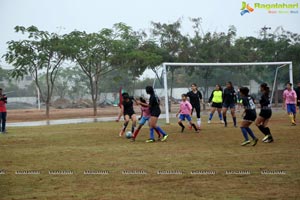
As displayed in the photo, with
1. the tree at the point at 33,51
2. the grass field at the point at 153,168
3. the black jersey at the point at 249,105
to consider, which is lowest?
the grass field at the point at 153,168

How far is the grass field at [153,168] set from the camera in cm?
719

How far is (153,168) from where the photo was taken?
9.42 meters

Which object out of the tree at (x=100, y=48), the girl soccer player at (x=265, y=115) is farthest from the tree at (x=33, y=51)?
the girl soccer player at (x=265, y=115)

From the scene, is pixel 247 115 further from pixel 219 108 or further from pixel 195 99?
pixel 219 108

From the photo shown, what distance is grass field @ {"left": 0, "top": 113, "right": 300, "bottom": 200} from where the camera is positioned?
719 cm

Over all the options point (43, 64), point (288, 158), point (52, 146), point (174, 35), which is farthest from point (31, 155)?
point (174, 35)

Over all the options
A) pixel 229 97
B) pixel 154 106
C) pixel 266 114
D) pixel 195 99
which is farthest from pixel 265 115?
pixel 229 97

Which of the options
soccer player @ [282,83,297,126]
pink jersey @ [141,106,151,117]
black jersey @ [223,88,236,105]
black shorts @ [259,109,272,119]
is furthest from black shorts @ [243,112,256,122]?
soccer player @ [282,83,297,126]

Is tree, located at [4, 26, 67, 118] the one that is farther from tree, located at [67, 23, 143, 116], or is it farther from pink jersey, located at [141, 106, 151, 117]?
pink jersey, located at [141, 106, 151, 117]

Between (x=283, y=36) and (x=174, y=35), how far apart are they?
11.0 metres

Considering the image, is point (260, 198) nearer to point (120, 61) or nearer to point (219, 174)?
point (219, 174)

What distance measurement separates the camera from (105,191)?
24.0 feet

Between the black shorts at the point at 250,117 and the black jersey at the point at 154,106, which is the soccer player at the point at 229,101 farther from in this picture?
the black shorts at the point at 250,117

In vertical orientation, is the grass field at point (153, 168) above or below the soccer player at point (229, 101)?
below
